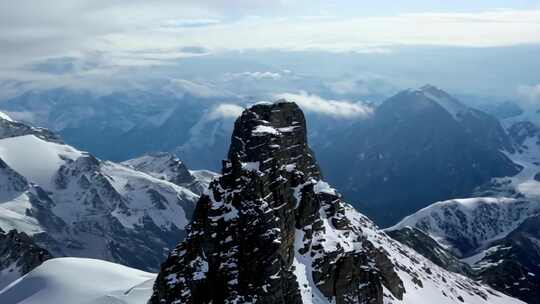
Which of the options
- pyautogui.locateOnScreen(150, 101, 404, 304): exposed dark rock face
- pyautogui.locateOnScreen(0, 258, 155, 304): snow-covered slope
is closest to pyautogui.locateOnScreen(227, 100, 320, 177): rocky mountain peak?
pyautogui.locateOnScreen(150, 101, 404, 304): exposed dark rock face

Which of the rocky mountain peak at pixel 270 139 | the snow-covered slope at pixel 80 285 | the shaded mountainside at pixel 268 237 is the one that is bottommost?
the snow-covered slope at pixel 80 285

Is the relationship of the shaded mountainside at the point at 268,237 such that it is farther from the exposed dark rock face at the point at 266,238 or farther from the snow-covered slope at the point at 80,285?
the snow-covered slope at the point at 80,285

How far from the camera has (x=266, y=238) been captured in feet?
385

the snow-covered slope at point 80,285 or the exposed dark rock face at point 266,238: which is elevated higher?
the exposed dark rock face at point 266,238

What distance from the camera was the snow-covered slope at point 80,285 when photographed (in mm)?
162625

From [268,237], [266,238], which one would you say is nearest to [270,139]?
[268,237]

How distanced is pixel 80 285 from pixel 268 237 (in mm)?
76175

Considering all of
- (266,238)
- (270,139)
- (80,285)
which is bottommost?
(80,285)

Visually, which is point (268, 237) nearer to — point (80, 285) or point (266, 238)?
point (266, 238)

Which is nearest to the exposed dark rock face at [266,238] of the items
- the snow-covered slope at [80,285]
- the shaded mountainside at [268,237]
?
the shaded mountainside at [268,237]

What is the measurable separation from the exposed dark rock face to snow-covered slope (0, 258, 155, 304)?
4158 centimetres

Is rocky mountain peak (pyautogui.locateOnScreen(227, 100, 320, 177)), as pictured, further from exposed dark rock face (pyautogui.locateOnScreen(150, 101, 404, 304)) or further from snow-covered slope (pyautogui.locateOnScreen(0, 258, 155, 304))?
snow-covered slope (pyautogui.locateOnScreen(0, 258, 155, 304))

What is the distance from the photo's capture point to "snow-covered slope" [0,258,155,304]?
16262 centimetres

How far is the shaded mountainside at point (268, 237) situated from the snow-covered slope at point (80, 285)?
4192cm
